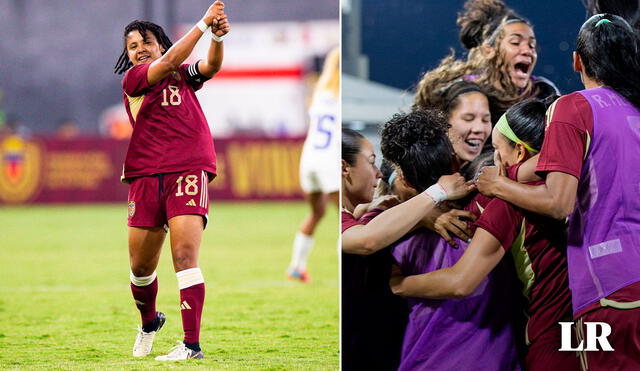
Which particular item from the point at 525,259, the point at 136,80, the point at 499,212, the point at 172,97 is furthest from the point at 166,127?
the point at 525,259

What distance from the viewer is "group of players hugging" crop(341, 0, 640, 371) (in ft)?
9.82

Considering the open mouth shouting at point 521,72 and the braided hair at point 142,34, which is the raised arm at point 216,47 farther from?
the open mouth shouting at point 521,72

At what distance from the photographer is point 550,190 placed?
2.90m

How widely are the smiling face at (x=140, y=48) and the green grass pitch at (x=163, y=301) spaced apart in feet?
4.66

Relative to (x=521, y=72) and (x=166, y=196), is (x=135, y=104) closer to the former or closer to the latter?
(x=166, y=196)

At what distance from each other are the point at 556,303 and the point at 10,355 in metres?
2.72

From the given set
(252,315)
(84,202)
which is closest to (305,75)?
(84,202)

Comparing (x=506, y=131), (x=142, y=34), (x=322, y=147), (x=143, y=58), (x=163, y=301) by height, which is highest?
(x=142, y=34)

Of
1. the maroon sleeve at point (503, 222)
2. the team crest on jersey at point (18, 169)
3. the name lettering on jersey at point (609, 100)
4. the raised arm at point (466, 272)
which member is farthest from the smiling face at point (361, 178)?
the team crest on jersey at point (18, 169)

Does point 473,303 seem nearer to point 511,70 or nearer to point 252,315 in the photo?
point 511,70

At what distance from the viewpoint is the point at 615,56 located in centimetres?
305

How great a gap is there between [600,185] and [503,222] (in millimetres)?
379

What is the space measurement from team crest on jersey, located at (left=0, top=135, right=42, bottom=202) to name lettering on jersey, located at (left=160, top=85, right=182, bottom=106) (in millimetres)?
11327

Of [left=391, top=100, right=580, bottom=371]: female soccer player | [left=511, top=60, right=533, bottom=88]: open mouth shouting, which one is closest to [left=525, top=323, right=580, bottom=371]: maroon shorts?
[left=391, top=100, right=580, bottom=371]: female soccer player
